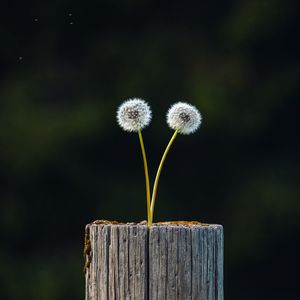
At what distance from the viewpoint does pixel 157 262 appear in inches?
103

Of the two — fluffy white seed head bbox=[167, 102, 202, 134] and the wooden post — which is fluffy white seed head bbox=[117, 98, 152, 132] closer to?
fluffy white seed head bbox=[167, 102, 202, 134]

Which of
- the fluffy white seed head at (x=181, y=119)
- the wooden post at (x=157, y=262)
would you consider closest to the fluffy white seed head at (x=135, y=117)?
the fluffy white seed head at (x=181, y=119)

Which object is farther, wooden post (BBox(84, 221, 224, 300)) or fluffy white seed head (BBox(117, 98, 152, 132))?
fluffy white seed head (BBox(117, 98, 152, 132))

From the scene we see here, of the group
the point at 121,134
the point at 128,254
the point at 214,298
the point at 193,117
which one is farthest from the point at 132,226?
Answer: the point at 121,134

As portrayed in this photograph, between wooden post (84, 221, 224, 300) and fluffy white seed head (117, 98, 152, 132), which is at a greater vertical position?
fluffy white seed head (117, 98, 152, 132)

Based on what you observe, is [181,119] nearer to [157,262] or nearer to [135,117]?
[135,117]

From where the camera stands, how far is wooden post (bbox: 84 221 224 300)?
104 inches

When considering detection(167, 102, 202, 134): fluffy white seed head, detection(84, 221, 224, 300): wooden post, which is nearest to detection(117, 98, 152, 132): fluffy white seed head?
detection(167, 102, 202, 134): fluffy white seed head

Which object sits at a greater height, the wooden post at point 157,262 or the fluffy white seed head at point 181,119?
the fluffy white seed head at point 181,119

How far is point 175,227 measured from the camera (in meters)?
2.64

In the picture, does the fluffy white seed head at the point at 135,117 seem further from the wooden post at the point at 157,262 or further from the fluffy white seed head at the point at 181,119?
the wooden post at the point at 157,262

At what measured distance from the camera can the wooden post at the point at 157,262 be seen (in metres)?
2.63

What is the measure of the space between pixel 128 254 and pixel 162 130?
7.32 m

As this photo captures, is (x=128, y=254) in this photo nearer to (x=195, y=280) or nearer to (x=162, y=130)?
(x=195, y=280)
